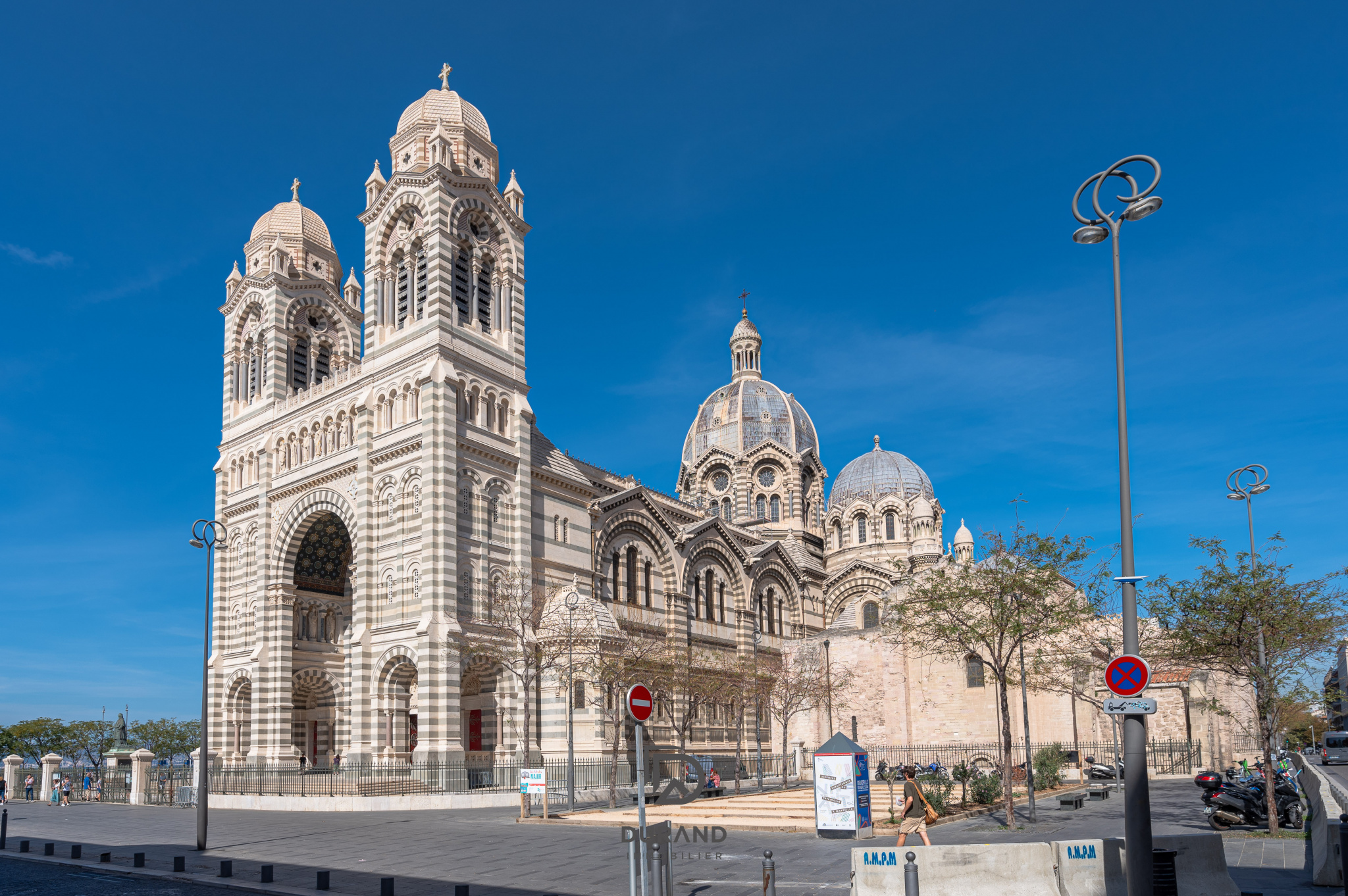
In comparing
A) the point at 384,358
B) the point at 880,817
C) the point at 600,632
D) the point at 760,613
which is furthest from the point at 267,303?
the point at 880,817

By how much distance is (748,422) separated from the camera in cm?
7831

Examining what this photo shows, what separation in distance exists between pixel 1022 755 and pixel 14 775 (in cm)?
4824

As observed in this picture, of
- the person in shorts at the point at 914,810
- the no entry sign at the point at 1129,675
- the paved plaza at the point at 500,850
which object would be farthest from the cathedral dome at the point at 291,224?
the no entry sign at the point at 1129,675

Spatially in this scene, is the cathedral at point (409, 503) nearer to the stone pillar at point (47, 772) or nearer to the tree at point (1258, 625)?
the stone pillar at point (47, 772)

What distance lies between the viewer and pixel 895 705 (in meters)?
53.0

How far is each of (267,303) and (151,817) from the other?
25.9m

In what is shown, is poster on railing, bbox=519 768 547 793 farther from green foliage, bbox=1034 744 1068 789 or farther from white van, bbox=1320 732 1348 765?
→ white van, bbox=1320 732 1348 765

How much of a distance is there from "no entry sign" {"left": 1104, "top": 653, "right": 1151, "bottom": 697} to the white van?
62.2 m

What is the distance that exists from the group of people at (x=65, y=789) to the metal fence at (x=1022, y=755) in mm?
34557

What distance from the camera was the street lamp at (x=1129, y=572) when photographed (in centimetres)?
1207

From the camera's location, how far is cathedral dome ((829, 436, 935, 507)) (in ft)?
257

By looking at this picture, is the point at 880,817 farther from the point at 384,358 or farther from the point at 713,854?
the point at 384,358

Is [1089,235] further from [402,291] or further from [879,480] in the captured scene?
[879,480]

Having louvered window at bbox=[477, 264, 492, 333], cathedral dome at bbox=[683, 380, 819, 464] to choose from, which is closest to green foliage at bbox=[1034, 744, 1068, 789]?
louvered window at bbox=[477, 264, 492, 333]
